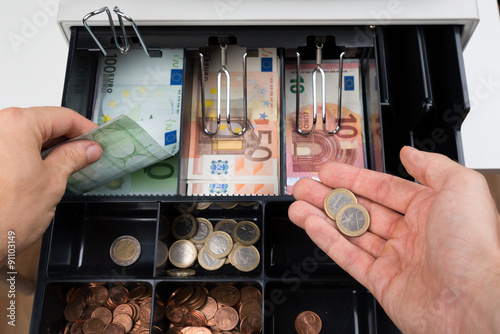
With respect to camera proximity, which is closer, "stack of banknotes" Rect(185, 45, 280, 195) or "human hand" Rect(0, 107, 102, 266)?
"human hand" Rect(0, 107, 102, 266)

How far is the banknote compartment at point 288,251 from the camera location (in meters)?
1.33

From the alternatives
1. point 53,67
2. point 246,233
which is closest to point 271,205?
point 246,233

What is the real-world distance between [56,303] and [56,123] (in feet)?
1.84

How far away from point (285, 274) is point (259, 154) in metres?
0.45

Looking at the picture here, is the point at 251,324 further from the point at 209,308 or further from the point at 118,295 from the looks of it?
the point at 118,295

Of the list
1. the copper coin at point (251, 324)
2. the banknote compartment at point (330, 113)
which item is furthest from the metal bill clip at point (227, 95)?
the copper coin at point (251, 324)

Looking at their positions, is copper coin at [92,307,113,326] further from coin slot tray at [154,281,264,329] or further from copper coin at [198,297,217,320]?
copper coin at [198,297,217,320]

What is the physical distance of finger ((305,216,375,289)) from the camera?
3.53ft

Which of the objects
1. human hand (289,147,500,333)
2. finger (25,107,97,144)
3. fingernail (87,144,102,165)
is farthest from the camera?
fingernail (87,144,102,165)

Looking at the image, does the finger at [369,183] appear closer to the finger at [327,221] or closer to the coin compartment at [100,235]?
the finger at [327,221]

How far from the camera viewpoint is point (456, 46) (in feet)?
3.99

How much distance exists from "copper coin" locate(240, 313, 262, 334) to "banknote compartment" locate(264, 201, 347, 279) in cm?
15

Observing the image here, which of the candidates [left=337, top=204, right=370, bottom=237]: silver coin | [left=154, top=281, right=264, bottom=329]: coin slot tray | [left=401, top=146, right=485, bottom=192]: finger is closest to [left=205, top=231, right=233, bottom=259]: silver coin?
[left=154, top=281, right=264, bottom=329]: coin slot tray

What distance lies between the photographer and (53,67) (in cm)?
161
